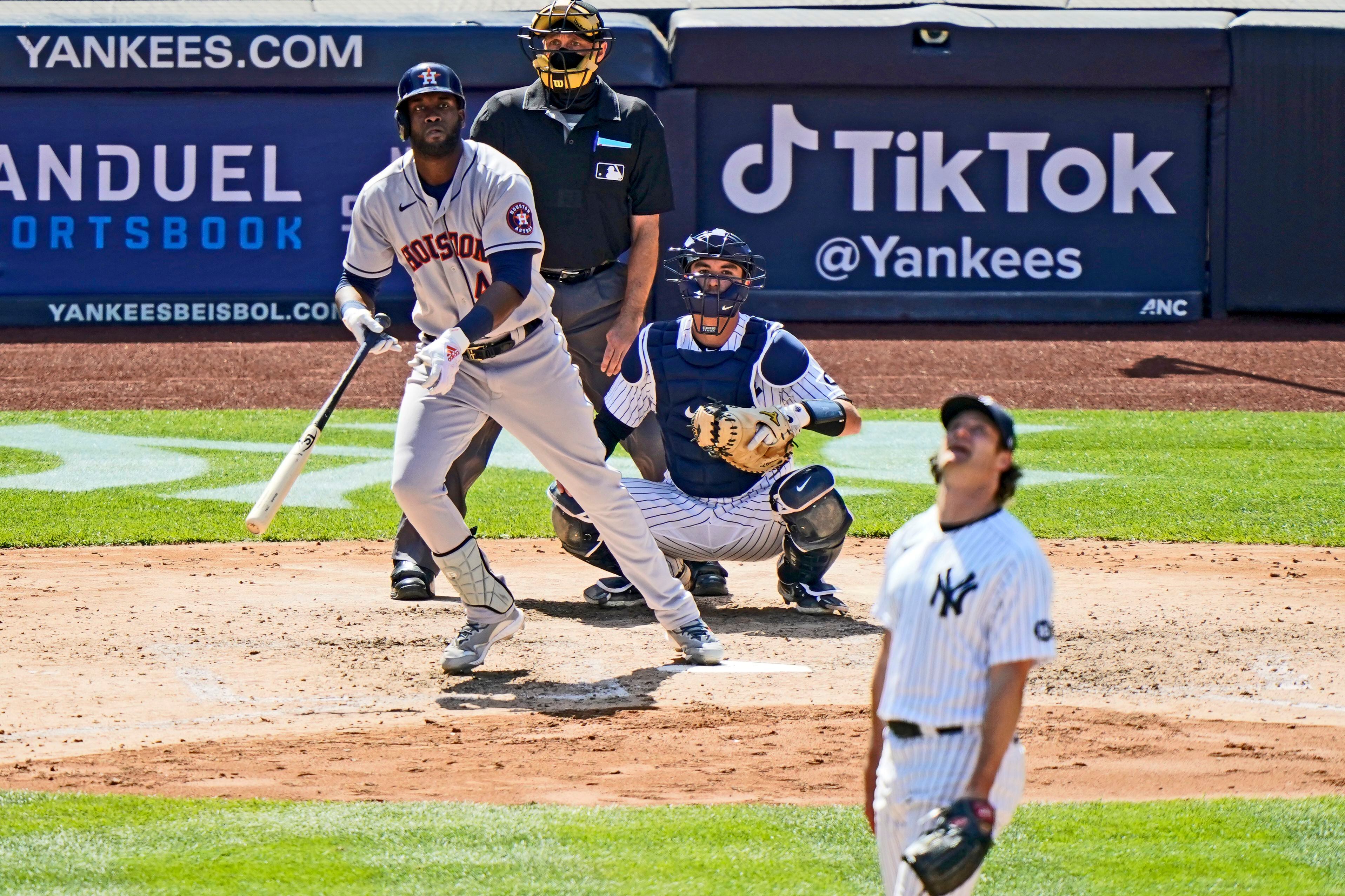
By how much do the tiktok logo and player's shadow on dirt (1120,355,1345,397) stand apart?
3.69 metres

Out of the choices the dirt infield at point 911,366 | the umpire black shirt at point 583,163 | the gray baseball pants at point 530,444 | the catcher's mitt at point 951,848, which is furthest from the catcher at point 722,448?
the dirt infield at point 911,366

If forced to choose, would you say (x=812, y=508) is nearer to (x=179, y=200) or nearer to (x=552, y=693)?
(x=552, y=693)

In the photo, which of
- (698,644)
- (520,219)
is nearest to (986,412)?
(520,219)

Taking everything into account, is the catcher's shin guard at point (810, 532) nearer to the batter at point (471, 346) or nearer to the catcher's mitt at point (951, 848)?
the batter at point (471, 346)

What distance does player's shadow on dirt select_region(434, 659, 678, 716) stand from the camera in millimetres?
5242

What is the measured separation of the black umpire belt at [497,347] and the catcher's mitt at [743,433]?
42.1 inches

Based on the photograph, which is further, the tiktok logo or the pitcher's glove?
the tiktok logo

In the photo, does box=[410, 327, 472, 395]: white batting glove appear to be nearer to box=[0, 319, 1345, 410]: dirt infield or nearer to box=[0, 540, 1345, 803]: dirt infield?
box=[0, 540, 1345, 803]: dirt infield

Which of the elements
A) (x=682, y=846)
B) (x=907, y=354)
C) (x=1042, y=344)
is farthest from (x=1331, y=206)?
(x=682, y=846)

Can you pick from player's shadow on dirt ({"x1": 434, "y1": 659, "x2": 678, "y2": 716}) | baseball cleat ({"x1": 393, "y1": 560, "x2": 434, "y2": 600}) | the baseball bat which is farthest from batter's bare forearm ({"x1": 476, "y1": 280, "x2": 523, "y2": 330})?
baseball cleat ({"x1": 393, "y1": 560, "x2": 434, "y2": 600})

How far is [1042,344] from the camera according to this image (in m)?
15.7

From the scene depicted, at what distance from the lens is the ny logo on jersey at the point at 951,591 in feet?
Answer: 9.26

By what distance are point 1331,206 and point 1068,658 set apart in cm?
1172

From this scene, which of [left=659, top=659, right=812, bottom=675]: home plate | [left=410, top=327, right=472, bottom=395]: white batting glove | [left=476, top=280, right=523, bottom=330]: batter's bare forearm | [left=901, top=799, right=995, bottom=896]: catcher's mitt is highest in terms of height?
[left=476, top=280, right=523, bottom=330]: batter's bare forearm
